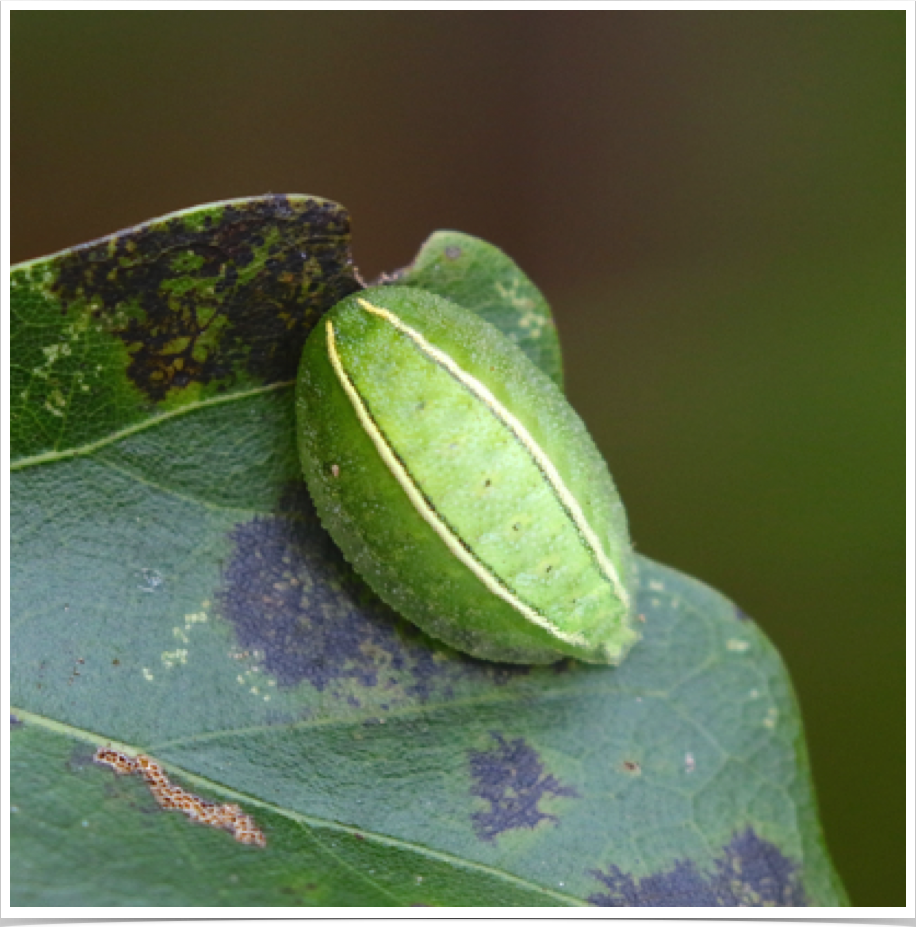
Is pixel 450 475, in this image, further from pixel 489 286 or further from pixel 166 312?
pixel 166 312

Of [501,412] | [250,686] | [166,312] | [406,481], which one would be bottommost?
[250,686]

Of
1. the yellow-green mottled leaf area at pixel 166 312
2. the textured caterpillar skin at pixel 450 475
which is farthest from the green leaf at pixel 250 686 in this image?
the textured caterpillar skin at pixel 450 475

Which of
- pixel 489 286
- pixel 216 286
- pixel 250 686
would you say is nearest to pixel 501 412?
pixel 489 286

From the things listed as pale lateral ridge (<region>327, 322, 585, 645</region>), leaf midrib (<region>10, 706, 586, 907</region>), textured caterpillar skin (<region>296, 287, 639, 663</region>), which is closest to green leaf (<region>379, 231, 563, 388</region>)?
textured caterpillar skin (<region>296, 287, 639, 663</region>)

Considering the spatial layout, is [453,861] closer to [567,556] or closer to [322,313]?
[567,556]

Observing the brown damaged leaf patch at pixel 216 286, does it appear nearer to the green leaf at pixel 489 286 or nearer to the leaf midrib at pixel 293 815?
the green leaf at pixel 489 286
